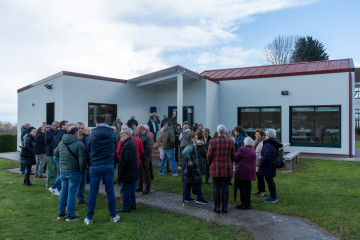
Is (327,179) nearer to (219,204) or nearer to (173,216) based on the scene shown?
(219,204)

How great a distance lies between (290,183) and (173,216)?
425 centimetres

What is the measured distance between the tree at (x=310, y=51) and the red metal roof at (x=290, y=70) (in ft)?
68.8

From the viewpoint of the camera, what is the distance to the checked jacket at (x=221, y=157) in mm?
5172

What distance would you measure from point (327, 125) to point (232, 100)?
4.90 m

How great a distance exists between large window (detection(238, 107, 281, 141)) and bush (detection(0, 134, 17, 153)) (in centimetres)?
1646

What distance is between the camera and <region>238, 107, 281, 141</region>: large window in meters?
14.1

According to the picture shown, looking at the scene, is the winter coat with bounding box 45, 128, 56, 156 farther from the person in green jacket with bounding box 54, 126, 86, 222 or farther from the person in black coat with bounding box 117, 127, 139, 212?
the person in black coat with bounding box 117, 127, 139, 212

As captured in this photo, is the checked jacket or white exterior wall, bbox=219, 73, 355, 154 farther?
white exterior wall, bbox=219, 73, 355, 154

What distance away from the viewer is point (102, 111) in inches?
513

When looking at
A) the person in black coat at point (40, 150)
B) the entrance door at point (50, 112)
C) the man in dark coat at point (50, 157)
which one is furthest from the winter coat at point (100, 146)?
the entrance door at point (50, 112)

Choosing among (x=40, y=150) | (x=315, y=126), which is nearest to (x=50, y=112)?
(x=40, y=150)

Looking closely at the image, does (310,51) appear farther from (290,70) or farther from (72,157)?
(72,157)

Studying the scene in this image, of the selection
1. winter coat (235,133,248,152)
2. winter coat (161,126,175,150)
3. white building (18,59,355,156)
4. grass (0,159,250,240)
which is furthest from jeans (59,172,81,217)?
white building (18,59,355,156)

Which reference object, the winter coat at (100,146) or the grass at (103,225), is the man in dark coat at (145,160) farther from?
the winter coat at (100,146)
